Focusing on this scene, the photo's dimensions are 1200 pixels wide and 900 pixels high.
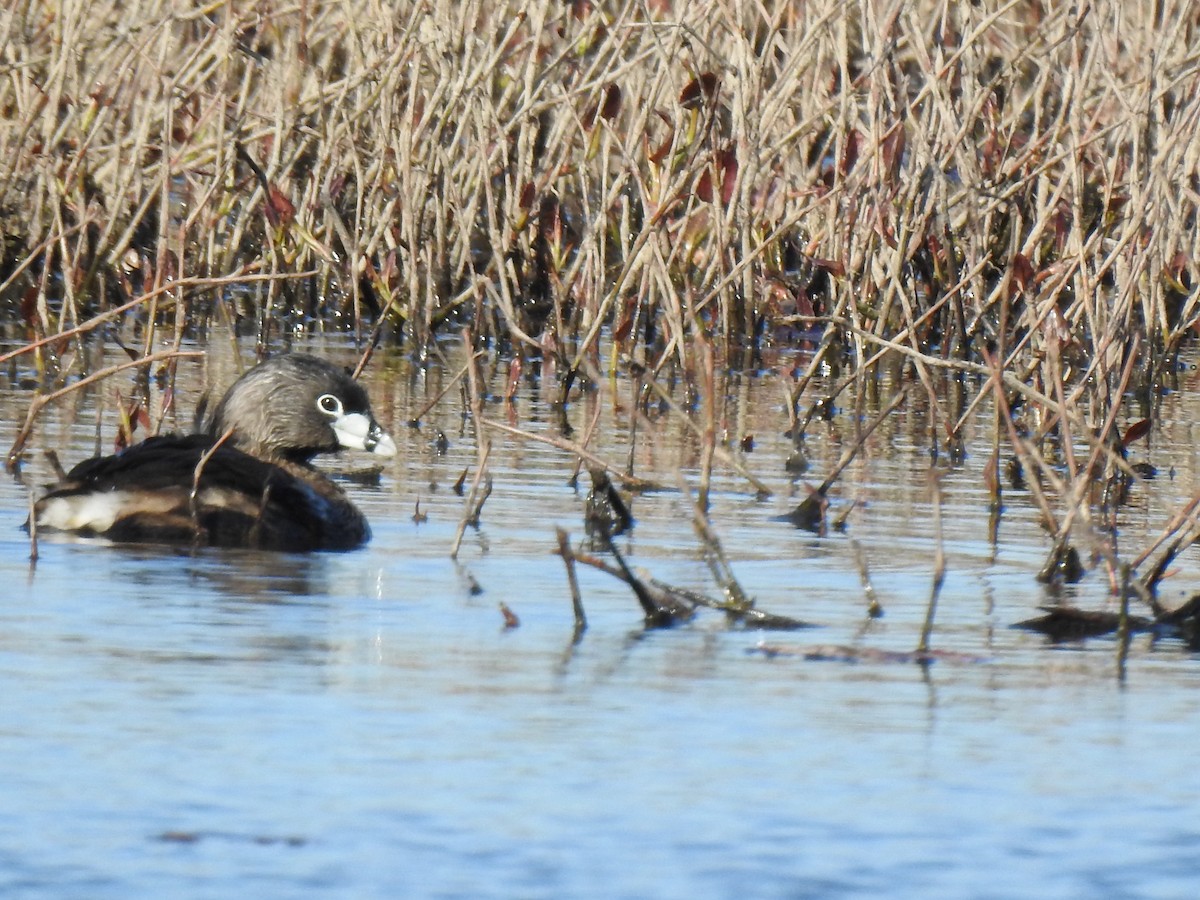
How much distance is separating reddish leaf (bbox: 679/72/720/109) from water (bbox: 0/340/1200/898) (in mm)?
2221

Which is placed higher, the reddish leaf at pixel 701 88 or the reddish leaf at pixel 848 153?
the reddish leaf at pixel 701 88

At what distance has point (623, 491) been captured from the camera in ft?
25.6

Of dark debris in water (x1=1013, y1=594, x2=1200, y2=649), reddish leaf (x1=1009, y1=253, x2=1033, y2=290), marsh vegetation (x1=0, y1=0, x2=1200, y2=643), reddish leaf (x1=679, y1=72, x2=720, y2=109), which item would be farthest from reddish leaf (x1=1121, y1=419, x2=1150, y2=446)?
dark debris in water (x1=1013, y1=594, x2=1200, y2=649)

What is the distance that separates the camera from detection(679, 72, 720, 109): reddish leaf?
28.0 ft

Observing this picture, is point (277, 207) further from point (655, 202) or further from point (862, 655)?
point (862, 655)

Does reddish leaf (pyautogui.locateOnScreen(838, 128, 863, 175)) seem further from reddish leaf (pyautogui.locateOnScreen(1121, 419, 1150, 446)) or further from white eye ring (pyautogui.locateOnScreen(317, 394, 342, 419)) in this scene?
white eye ring (pyautogui.locateOnScreen(317, 394, 342, 419))

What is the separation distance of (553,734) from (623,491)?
3358 mm

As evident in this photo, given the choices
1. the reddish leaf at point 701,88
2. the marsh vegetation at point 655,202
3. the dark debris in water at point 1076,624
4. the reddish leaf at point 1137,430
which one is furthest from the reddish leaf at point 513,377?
the dark debris in water at point 1076,624

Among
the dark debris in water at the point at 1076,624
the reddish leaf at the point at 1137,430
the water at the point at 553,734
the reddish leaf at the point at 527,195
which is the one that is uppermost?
the reddish leaf at the point at 527,195

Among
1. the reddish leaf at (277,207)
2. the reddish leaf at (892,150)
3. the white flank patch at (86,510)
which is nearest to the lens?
the white flank patch at (86,510)

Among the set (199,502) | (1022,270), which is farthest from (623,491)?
(1022,270)

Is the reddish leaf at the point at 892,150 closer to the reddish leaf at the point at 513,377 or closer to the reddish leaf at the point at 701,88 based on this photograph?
the reddish leaf at the point at 701,88

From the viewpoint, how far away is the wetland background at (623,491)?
3975 millimetres

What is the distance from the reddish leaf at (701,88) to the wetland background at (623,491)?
0.02m
